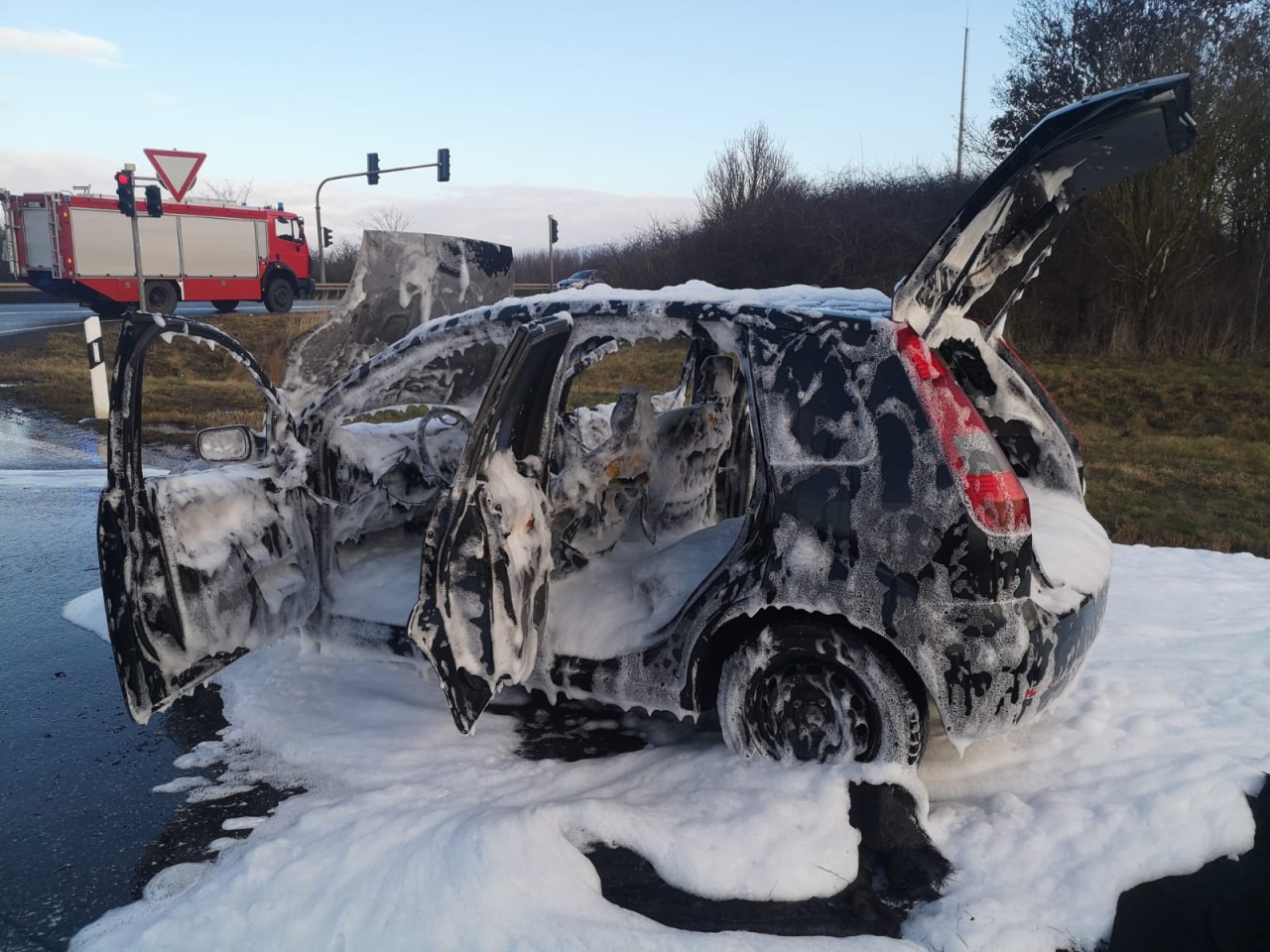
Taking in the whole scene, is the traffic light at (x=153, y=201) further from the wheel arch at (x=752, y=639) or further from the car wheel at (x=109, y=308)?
the wheel arch at (x=752, y=639)

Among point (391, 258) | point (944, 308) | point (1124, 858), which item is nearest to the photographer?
point (1124, 858)

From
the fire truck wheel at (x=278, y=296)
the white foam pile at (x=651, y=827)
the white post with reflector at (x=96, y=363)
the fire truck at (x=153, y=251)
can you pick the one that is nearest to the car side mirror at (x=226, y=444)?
the white foam pile at (x=651, y=827)

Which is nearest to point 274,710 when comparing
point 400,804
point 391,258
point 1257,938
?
point 400,804

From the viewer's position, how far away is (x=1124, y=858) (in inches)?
108

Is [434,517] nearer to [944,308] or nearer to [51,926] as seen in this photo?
[51,926]

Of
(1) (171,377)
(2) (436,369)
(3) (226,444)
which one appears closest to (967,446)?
(2) (436,369)

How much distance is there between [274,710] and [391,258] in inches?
100

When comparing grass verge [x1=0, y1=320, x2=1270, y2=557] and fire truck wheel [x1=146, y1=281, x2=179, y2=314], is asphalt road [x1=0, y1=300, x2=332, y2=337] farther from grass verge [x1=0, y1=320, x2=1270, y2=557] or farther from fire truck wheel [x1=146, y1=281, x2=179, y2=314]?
grass verge [x1=0, y1=320, x2=1270, y2=557]

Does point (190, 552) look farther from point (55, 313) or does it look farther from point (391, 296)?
point (55, 313)

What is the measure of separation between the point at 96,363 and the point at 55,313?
16631 millimetres

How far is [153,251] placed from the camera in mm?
22516

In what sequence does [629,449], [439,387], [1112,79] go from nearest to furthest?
[439,387], [629,449], [1112,79]

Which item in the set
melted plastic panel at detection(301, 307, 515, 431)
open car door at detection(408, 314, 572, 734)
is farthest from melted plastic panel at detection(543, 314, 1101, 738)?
Result: melted plastic panel at detection(301, 307, 515, 431)

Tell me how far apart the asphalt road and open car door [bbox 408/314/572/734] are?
16.0m
